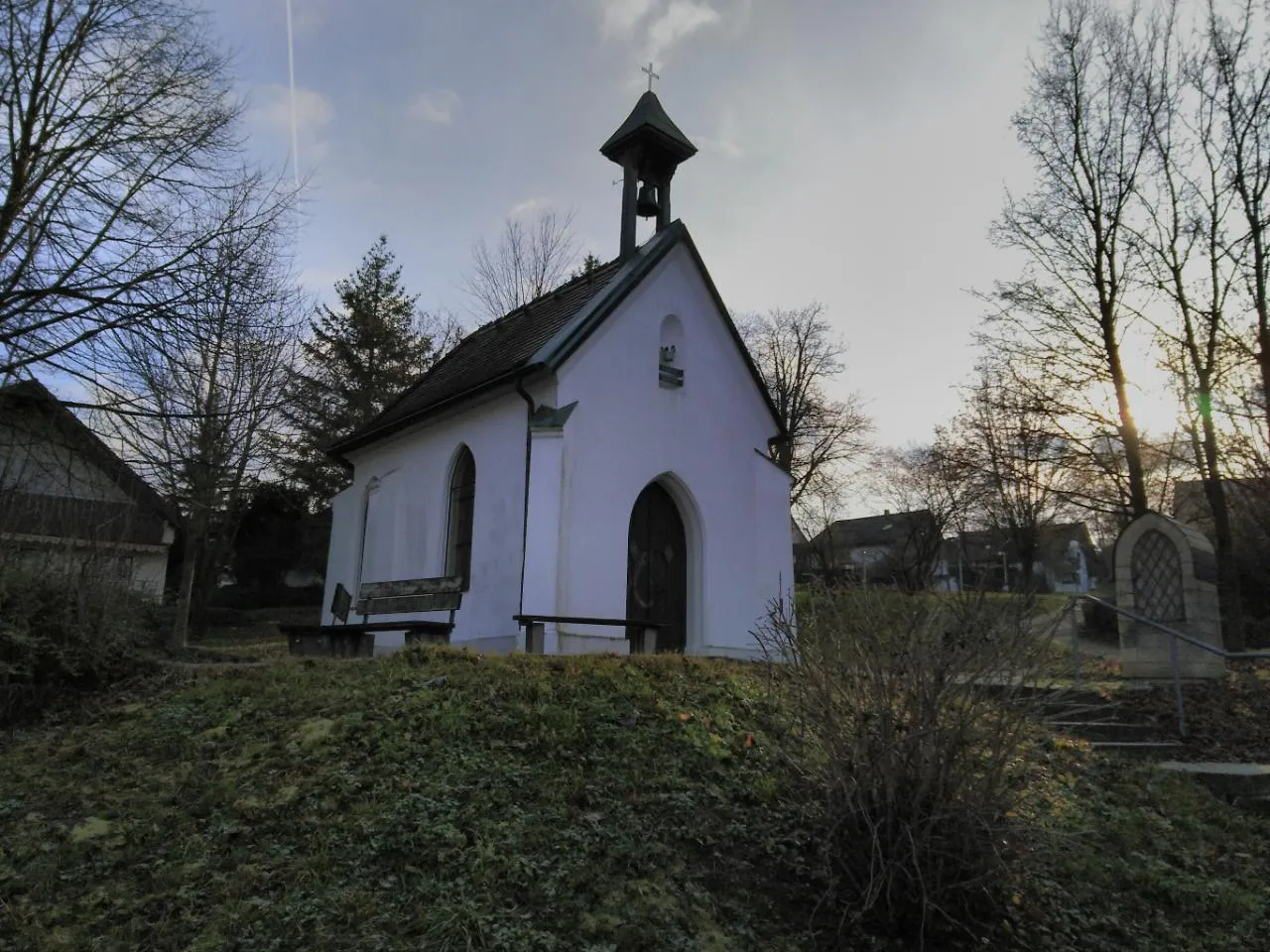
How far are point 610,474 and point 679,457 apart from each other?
5.16 feet

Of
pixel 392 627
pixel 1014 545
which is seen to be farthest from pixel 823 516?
pixel 392 627

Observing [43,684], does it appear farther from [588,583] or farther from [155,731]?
[588,583]

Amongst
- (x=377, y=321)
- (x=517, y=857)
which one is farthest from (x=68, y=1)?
(x=377, y=321)

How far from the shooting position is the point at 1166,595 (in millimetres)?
13570

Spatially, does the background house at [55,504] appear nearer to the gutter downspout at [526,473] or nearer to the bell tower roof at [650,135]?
the gutter downspout at [526,473]

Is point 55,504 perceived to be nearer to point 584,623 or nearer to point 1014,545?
point 584,623

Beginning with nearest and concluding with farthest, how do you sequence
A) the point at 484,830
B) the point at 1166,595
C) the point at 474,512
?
the point at 484,830
the point at 1166,595
the point at 474,512

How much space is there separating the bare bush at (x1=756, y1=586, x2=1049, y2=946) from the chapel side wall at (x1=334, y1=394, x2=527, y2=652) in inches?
318

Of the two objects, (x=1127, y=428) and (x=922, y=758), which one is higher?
(x=1127, y=428)

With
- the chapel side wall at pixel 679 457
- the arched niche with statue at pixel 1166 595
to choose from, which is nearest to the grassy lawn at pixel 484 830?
the chapel side wall at pixel 679 457

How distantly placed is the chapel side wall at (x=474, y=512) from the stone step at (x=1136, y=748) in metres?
7.60

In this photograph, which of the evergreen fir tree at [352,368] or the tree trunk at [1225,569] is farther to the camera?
the evergreen fir tree at [352,368]

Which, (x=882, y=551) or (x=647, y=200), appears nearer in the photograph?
(x=647, y=200)

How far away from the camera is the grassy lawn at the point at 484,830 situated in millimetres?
4621
